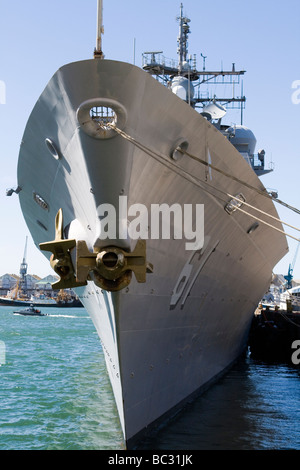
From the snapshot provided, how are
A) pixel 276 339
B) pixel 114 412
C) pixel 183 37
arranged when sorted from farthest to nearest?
1. pixel 276 339
2. pixel 183 37
3. pixel 114 412

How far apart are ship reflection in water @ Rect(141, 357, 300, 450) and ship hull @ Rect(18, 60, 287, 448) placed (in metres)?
0.43

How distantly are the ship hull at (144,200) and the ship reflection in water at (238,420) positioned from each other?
17.0 inches

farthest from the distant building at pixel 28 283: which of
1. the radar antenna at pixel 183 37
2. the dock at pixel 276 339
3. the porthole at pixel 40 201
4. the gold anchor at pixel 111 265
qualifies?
the gold anchor at pixel 111 265

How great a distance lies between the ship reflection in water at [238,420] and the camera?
8688 mm

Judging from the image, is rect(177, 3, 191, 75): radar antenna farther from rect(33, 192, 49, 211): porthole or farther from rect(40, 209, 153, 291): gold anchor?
rect(40, 209, 153, 291): gold anchor

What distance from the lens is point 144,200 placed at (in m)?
7.18

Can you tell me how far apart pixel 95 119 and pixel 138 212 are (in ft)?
4.57

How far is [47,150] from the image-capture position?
754 cm

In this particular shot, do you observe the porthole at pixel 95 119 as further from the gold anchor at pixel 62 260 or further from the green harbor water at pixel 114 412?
the green harbor water at pixel 114 412

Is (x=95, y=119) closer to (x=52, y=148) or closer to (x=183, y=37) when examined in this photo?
(x=52, y=148)

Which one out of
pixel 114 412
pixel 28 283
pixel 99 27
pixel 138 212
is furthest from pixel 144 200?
pixel 28 283

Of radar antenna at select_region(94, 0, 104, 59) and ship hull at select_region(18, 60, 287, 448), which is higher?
radar antenna at select_region(94, 0, 104, 59)

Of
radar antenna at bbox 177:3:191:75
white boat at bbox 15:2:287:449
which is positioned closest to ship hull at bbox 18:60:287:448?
white boat at bbox 15:2:287:449

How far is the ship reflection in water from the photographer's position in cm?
869
